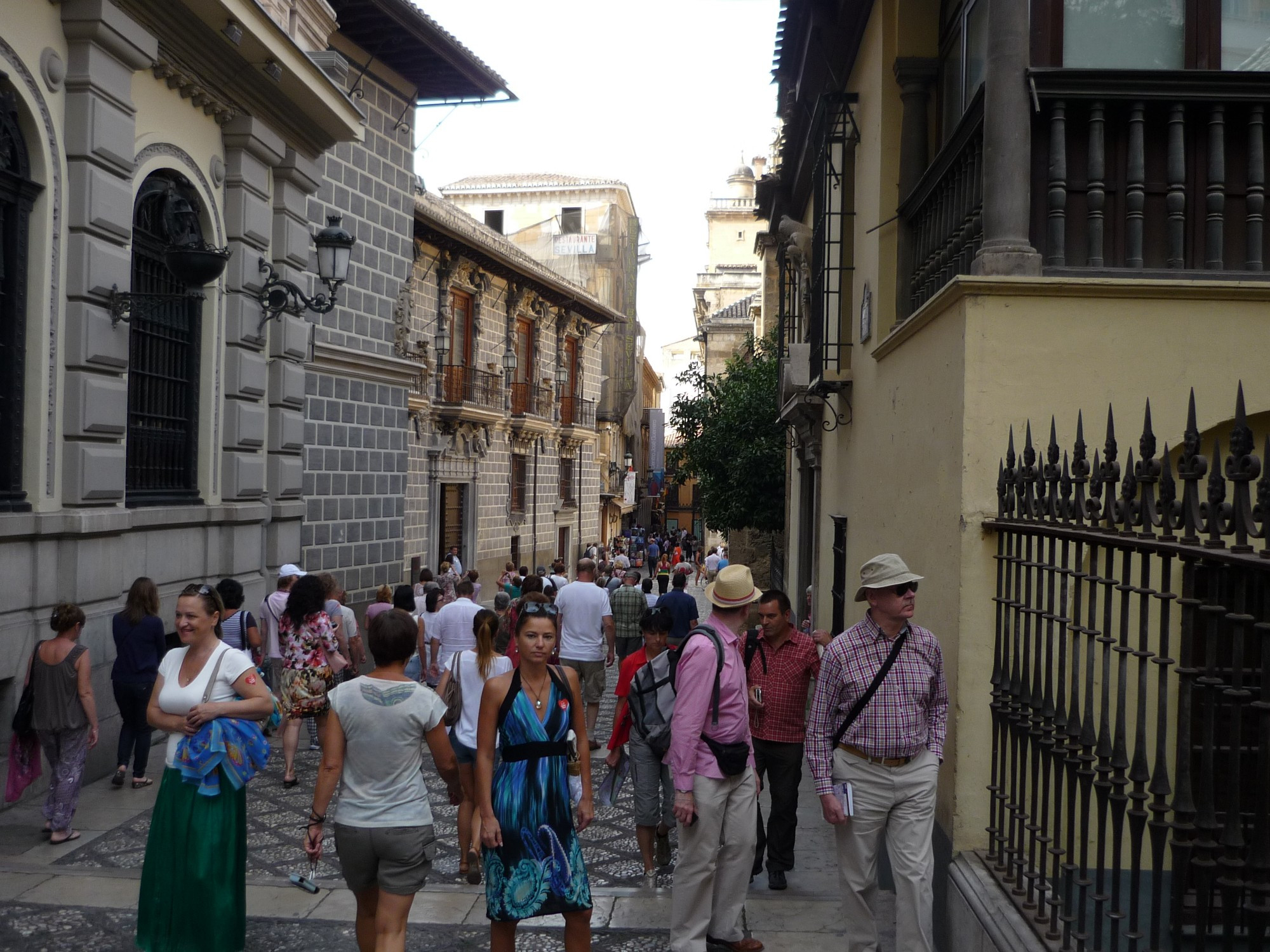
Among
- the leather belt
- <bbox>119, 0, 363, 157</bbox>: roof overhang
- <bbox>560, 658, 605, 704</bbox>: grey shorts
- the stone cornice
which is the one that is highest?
<bbox>119, 0, 363, 157</bbox>: roof overhang

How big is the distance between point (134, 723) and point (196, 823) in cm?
377

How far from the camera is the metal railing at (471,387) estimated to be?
2659 centimetres

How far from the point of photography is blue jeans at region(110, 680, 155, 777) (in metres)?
8.17

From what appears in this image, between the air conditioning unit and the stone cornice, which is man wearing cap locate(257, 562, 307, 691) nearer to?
the stone cornice

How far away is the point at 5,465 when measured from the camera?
7.97 metres

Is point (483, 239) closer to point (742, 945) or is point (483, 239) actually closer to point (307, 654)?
point (307, 654)

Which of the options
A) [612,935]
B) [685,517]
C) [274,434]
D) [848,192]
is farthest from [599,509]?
[685,517]

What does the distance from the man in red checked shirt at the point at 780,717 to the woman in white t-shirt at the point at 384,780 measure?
2.53 m

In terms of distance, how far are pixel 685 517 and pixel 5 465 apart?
7898 cm

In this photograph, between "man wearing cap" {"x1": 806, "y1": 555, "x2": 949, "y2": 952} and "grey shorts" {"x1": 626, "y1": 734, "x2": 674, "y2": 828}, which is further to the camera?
"grey shorts" {"x1": 626, "y1": 734, "x2": 674, "y2": 828}

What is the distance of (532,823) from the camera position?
15.2 ft

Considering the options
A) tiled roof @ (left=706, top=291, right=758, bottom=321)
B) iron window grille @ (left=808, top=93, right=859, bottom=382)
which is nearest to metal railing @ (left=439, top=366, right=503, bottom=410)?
iron window grille @ (left=808, top=93, right=859, bottom=382)

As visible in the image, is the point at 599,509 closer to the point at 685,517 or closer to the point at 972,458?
the point at 972,458

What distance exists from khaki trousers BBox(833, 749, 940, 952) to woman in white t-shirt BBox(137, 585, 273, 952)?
2524 mm
